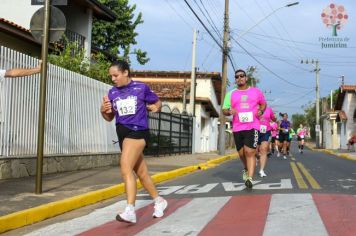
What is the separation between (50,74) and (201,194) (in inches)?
184

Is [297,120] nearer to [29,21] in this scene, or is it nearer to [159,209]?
[29,21]

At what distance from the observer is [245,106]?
8.89m

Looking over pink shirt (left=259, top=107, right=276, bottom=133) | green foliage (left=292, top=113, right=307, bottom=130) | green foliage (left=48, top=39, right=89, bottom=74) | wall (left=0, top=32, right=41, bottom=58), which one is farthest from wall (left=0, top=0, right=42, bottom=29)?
green foliage (left=292, top=113, right=307, bottom=130)

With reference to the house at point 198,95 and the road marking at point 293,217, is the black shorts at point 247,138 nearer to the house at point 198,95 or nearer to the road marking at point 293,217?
the road marking at point 293,217

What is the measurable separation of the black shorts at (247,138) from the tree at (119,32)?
965 inches

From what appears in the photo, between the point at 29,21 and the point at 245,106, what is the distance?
1359 centimetres

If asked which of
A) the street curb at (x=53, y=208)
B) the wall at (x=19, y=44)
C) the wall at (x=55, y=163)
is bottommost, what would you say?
the street curb at (x=53, y=208)

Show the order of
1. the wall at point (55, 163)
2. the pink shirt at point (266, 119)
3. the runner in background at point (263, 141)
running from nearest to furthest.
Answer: the wall at point (55, 163) < the runner in background at point (263, 141) < the pink shirt at point (266, 119)

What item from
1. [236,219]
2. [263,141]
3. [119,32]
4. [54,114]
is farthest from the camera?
[119,32]

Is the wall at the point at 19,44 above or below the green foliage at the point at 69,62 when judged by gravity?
above

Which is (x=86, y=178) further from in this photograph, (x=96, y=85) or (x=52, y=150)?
(x=96, y=85)

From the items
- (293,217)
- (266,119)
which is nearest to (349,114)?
(266,119)

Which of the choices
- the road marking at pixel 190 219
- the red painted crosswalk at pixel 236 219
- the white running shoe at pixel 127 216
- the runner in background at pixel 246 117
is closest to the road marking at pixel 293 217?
the red painted crosswalk at pixel 236 219

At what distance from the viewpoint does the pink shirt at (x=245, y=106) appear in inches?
348
